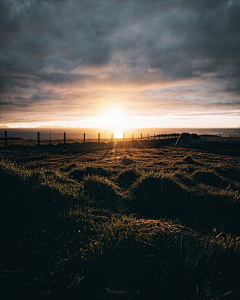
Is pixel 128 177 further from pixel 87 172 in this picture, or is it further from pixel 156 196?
pixel 156 196

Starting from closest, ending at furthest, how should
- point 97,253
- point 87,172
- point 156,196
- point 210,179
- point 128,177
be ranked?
point 97,253 → point 156,196 → point 128,177 → point 87,172 → point 210,179

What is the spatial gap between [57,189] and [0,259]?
6.26ft

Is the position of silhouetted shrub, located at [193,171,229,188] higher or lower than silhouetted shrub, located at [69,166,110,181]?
lower

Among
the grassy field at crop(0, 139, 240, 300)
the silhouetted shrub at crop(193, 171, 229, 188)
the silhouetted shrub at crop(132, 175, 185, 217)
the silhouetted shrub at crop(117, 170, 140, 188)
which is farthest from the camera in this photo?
the silhouetted shrub at crop(193, 171, 229, 188)

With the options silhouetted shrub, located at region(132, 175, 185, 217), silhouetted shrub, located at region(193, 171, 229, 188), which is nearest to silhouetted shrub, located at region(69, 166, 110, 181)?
silhouetted shrub, located at region(132, 175, 185, 217)

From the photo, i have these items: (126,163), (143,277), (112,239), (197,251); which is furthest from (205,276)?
(126,163)

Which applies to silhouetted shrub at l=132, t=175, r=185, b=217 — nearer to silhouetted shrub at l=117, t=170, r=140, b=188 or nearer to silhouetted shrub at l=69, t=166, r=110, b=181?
silhouetted shrub at l=117, t=170, r=140, b=188

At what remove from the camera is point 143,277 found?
2211 millimetres

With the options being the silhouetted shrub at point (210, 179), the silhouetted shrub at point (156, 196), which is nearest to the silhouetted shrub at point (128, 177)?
the silhouetted shrub at point (156, 196)

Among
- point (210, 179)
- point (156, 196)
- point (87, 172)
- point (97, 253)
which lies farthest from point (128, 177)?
point (97, 253)

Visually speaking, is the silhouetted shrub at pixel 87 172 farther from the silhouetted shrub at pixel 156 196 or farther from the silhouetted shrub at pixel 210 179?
the silhouetted shrub at pixel 210 179

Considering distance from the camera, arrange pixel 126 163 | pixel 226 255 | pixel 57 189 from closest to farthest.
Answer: pixel 226 255 < pixel 57 189 < pixel 126 163

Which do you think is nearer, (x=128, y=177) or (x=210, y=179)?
(x=128, y=177)

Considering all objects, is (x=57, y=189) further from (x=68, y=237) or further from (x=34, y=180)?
(x=68, y=237)
